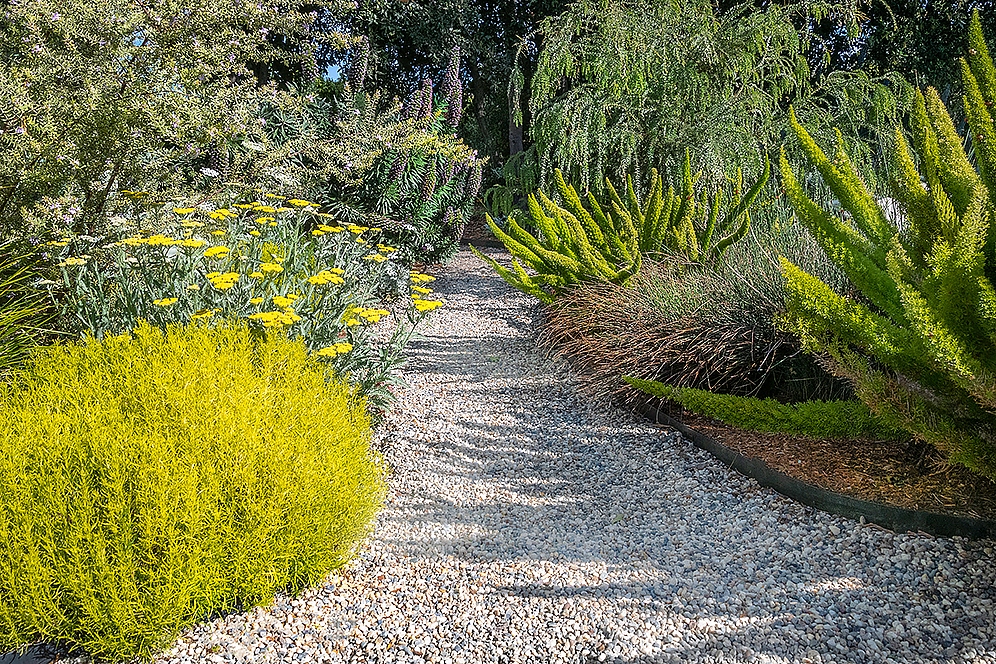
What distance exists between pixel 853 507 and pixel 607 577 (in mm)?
968

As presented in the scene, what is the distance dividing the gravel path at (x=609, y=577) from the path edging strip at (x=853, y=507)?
4cm

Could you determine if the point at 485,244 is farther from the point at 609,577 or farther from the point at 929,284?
the point at 929,284

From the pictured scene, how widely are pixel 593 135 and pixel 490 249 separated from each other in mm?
2653

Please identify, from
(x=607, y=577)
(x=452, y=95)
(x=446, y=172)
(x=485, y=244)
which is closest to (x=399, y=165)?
(x=446, y=172)

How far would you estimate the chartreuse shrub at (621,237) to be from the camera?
4.40 m

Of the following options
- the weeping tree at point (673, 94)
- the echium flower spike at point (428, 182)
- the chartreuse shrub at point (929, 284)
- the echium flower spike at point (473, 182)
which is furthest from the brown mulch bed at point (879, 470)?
the echium flower spike at point (473, 182)

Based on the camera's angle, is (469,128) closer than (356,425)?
No

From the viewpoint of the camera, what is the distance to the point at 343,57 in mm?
9375

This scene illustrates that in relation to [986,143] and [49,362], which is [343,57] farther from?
[986,143]

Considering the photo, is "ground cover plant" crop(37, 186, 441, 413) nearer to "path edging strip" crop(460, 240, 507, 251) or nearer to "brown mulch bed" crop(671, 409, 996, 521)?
"brown mulch bed" crop(671, 409, 996, 521)

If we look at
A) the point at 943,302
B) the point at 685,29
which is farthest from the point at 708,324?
the point at 685,29

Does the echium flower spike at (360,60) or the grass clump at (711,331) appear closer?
the grass clump at (711,331)

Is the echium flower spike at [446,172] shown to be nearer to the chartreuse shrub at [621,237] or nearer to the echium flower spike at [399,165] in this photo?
the echium flower spike at [399,165]

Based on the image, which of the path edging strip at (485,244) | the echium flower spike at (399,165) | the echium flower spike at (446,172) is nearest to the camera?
the echium flower spike at (399,165)
